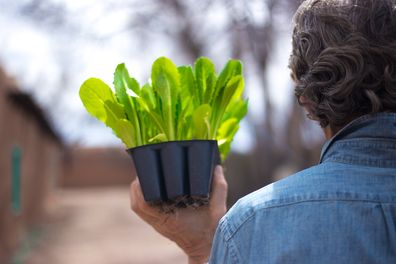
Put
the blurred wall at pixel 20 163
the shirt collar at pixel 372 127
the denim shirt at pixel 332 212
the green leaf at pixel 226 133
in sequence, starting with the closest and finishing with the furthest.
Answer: the denim shirt at pixel 332 212 < the shirt collar at pixel 372 127 < the green leaf at pixel 226 133 < the blurred wall at pixel 20 163

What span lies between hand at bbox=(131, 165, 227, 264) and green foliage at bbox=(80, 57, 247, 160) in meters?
0.15

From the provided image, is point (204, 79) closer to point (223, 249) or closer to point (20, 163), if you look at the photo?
point (223, 249)

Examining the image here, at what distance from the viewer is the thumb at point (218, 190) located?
1985 mm

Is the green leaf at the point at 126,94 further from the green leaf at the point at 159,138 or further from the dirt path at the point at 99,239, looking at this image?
the dirt path at the point at 99,239

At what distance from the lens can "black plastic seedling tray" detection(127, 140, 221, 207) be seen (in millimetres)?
1958

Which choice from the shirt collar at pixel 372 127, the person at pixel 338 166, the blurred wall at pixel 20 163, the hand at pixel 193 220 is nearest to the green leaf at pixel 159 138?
the hand at pixel 193 220

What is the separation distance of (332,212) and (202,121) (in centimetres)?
66

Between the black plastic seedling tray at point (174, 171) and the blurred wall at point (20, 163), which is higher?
the black plastic seedling tray at point (174, 171)

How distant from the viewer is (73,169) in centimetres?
3675

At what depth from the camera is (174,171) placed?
1967 millimetres

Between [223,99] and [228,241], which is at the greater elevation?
[223,99]

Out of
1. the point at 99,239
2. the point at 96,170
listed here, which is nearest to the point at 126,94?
the point at 99,239

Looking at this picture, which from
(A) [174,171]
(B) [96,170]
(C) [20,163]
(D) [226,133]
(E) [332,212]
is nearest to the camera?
(E) [332,212]

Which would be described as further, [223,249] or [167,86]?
[167,86]
